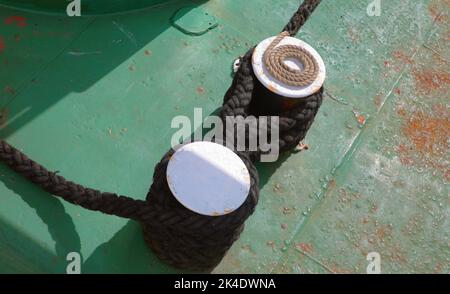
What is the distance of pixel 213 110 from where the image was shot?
8.05 feet

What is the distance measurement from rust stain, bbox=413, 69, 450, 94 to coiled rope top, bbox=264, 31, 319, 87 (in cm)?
71

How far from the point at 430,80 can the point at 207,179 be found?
4.40 feet

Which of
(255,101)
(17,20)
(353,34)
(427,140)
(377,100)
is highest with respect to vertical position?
(17,20)

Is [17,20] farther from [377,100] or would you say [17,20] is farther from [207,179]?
[377,100]

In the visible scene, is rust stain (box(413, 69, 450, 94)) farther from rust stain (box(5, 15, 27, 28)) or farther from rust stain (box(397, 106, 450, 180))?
rust stain (box(5, 15, 27, 28))

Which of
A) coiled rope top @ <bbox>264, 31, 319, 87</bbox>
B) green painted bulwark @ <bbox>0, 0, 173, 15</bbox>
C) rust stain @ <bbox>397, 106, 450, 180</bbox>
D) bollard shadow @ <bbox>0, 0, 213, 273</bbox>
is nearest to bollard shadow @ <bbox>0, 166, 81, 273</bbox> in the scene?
bollard shadow @ <bbox>0, 0, 213, 273</bbox>

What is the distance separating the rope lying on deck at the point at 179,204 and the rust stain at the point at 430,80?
2.27 feet

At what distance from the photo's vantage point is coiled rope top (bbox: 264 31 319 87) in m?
2.17

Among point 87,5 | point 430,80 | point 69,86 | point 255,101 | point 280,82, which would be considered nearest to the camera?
point 280,82

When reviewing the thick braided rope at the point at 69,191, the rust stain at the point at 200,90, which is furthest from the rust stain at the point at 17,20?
the rust stain at the point at 200,90

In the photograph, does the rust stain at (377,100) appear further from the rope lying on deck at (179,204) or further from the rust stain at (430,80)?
the rope lying on deck at (179,204)

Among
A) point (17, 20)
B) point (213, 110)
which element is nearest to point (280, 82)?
point (213, 110)
